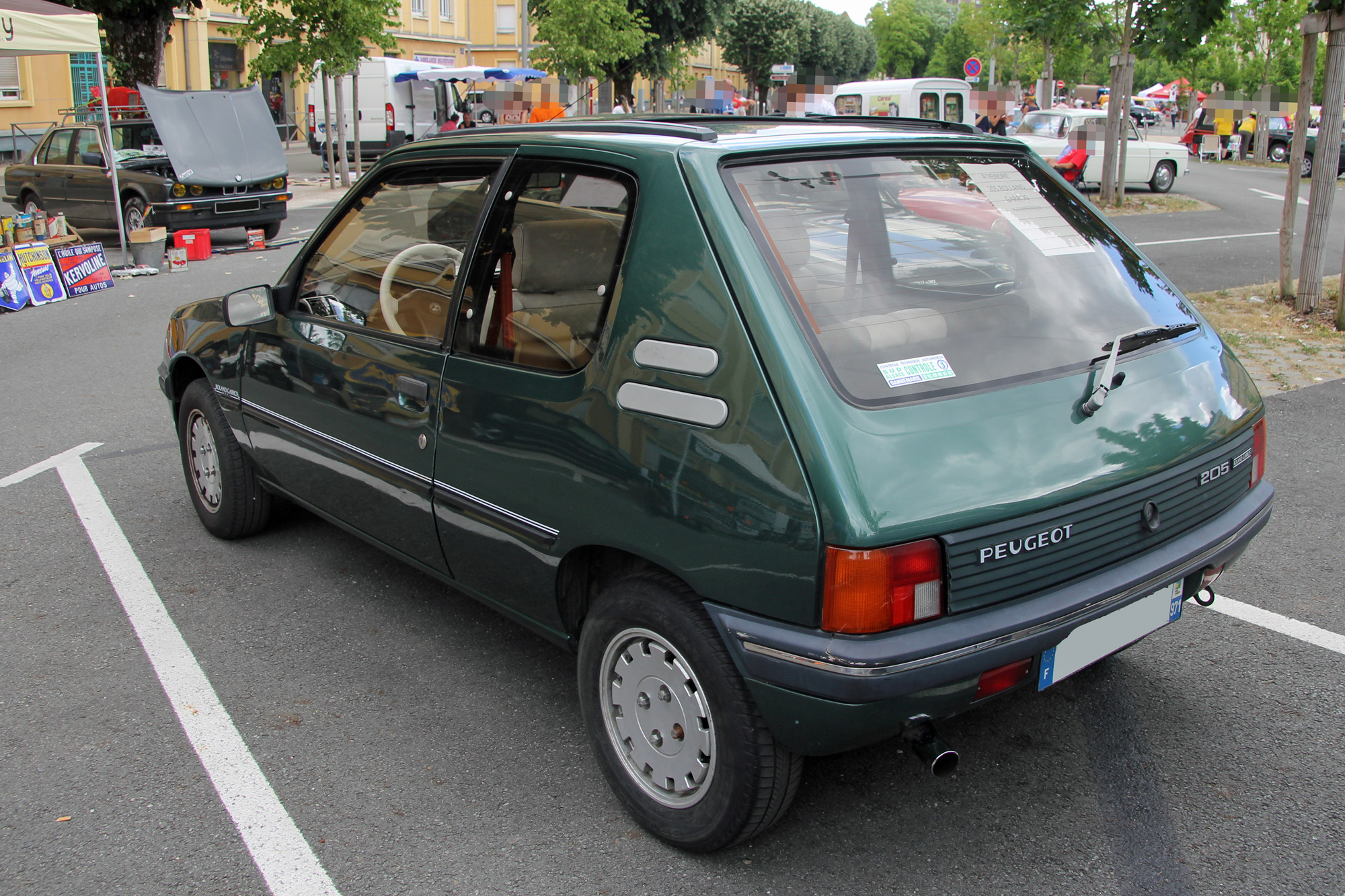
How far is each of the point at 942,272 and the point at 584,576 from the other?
1.29 metres

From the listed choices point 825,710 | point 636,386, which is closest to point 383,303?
point 636,386

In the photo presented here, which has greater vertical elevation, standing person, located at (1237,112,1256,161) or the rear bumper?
standing person, located at (1237,112,1256,161)

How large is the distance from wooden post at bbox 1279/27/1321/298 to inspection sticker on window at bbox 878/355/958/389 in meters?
8.48

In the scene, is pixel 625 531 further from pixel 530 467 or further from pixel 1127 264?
pixel 1127 264

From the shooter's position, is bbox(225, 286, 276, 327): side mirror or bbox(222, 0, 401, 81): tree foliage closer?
bbox(225, 286, 276, 327): side mirror

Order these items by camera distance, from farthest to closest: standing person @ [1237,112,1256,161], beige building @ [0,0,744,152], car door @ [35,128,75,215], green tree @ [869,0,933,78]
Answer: green tree @ [869,0,933,78], standing person @ [1237,112,1256,161], beige building @ [0,0,744,152], car door @ [35,128,75,215]

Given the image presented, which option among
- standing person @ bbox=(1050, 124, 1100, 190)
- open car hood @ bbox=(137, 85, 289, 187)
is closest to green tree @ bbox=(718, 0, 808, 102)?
standing person @ bbox=(1050, 124, 1100, 190)

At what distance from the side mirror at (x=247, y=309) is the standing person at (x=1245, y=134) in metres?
39.8

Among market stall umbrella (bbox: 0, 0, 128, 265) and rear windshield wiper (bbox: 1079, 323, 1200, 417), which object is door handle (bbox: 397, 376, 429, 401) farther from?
market stall umbrella (bbox: 0, 0, 128, 265)

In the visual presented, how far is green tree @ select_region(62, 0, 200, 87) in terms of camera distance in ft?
80.5

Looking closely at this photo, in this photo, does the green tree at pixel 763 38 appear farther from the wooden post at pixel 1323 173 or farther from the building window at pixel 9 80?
the wooden post at pixel 1323 173

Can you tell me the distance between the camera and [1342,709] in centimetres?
329

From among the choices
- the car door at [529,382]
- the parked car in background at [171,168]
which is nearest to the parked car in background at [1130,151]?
the parked car in background at [171,168]

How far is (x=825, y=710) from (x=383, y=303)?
2105mm
